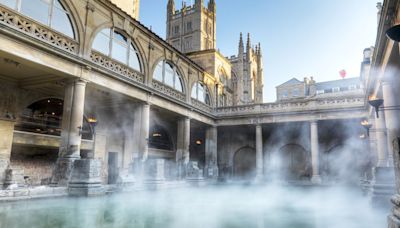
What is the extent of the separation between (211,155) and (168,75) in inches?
333

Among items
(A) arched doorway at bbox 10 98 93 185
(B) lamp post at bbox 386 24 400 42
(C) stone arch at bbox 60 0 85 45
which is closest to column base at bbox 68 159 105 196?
(A) arched doorway at bbox 10 98 93 185

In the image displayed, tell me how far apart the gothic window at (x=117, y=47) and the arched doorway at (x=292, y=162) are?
1596cm

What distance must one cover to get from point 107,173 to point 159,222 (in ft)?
47.0

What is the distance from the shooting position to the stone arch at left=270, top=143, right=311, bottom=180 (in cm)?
2572

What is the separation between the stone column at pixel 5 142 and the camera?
42.7ft

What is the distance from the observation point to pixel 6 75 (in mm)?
13523

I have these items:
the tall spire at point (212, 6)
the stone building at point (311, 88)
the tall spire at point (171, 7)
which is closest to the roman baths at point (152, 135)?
the stone building at point (311, 88)

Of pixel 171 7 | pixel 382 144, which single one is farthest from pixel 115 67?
pixel 171 7

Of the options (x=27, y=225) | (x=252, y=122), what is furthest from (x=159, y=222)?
(x=252, y=122)

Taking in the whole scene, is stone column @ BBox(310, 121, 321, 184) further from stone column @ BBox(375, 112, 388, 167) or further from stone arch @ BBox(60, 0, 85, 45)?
stone arch @ BBox(60, 0, 85, 45)

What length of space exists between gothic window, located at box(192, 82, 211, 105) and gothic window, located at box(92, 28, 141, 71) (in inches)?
282

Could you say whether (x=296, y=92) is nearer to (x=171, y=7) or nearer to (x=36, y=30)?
(x=171, y=7)

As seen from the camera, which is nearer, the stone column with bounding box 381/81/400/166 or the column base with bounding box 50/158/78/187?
the stone column with bounding box 381/81/400/166

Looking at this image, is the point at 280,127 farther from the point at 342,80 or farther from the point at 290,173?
the point at 342,80
